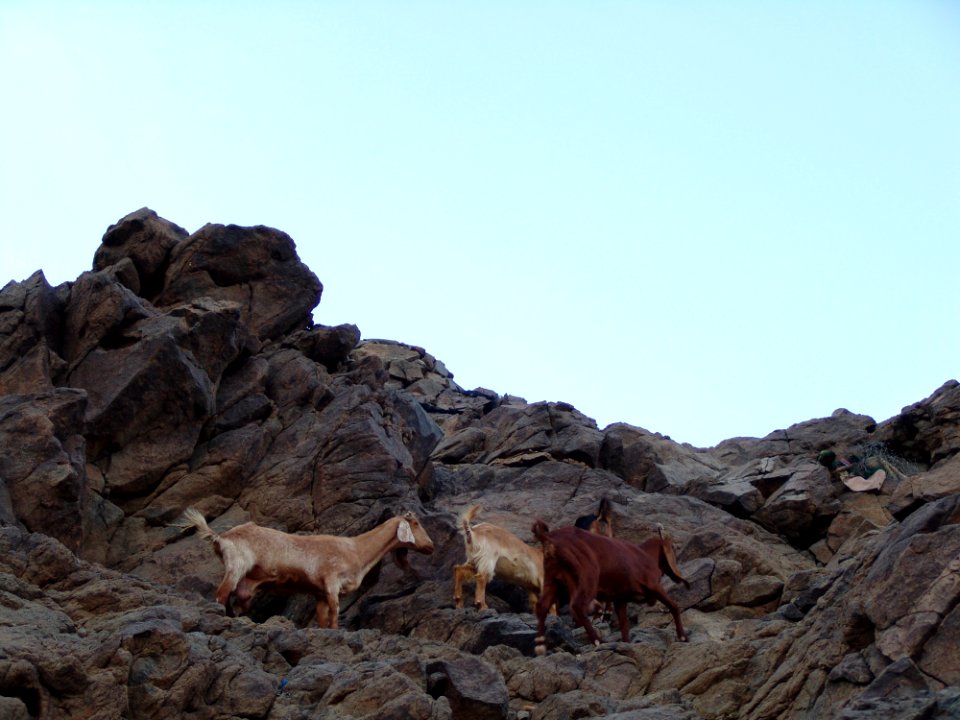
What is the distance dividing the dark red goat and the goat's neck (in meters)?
4.67

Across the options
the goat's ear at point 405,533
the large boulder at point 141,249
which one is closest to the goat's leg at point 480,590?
the goat's ear at point 405,533

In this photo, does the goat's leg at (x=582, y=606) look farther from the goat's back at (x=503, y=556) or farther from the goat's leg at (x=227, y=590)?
the goat's leg at (x=227, y=590)

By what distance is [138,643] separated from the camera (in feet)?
45.4

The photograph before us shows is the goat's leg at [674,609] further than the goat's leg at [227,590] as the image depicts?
No

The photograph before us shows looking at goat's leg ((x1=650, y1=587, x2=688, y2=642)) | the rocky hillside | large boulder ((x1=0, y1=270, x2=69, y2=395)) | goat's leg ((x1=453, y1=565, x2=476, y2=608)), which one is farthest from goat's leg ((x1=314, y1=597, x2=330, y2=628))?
large boulder ((x1=0, y1=270, x2=69, y2=395))

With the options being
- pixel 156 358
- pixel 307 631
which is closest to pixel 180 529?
pixel 156 358

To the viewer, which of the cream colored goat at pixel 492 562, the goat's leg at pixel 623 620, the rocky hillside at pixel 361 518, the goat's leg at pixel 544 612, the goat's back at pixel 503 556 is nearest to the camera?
the rocky hillside at pixel 361 518

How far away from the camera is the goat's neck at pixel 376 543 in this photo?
951 inches

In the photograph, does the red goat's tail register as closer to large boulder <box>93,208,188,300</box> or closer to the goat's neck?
the goat's neck

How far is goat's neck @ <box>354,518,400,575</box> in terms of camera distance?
24.2m

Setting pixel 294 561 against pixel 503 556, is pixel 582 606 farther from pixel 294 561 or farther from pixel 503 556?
pixel 294 561

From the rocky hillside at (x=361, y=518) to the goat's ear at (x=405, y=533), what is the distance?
86 cm

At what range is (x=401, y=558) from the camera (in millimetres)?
24828

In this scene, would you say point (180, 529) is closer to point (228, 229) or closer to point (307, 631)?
point (307, 631)
